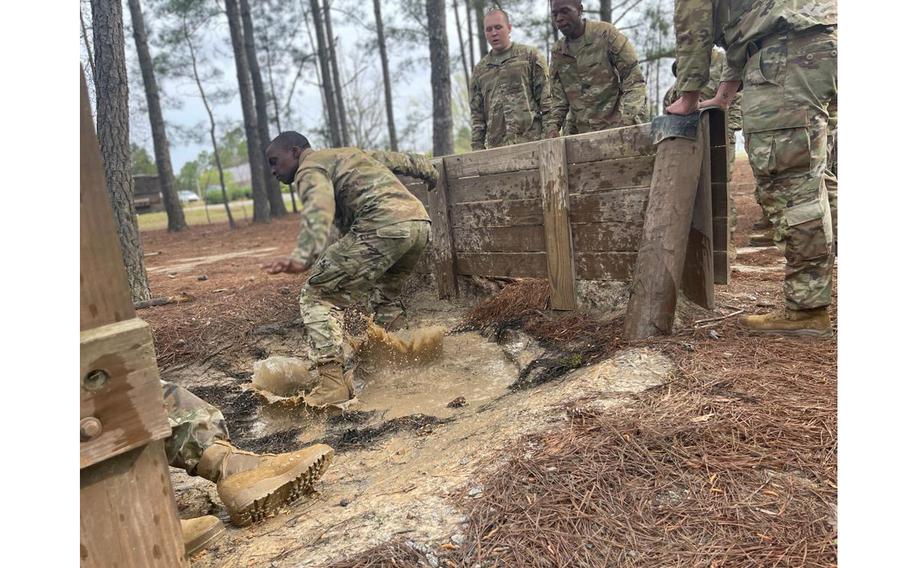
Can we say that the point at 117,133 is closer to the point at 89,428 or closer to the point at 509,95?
the point at 509,95

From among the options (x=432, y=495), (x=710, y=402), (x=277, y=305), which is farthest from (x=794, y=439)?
(x=277, y=305)

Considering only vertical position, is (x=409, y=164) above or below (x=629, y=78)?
below

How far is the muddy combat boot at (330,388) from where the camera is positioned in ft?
12.7

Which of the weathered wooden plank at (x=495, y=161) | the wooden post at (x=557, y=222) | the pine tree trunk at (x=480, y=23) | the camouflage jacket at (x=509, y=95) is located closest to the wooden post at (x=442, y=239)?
the weathered wooden plank at (x=495, y=161)

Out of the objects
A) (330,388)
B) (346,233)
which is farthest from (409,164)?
(330,388)

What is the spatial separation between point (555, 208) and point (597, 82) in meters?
2.02

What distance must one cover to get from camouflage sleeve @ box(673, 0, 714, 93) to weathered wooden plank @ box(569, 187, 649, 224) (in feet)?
2.71

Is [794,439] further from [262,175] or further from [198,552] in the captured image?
[262,175]

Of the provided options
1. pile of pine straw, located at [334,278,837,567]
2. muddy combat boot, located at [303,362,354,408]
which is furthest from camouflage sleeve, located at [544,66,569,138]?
pile of pine straw, located at [334,278,837,567]

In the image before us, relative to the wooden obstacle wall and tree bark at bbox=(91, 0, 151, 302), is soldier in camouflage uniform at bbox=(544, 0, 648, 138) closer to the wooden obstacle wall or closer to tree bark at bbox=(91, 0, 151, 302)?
the wooden obstacle wall

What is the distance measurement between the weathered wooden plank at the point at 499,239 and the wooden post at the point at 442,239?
0.09 metres

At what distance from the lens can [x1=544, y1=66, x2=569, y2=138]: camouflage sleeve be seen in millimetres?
5961

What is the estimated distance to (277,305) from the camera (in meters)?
5.85

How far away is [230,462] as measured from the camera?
2.42 m
